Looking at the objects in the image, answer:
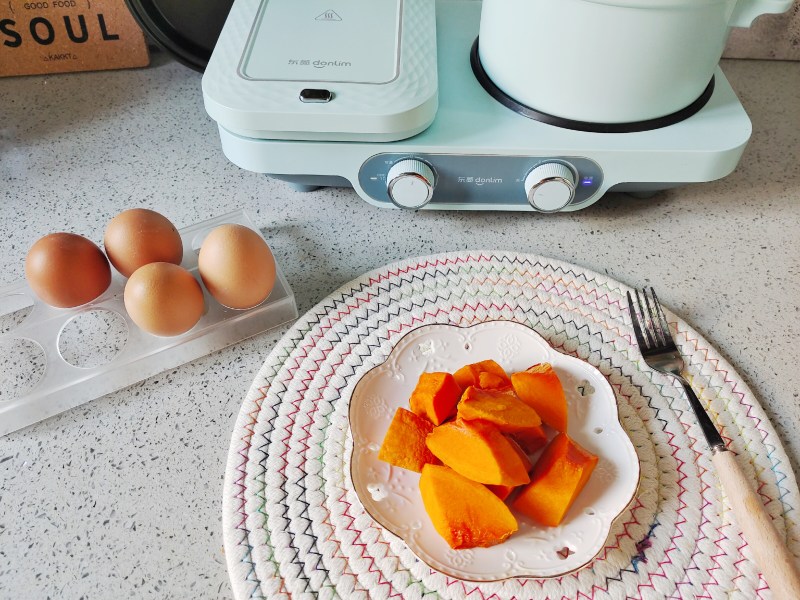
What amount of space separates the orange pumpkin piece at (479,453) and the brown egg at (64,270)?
14.2 inches

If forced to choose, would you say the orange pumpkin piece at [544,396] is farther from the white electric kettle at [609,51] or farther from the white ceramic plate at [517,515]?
the white electric kettle at [609,51]

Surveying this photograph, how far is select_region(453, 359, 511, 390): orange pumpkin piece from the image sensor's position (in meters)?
0.52

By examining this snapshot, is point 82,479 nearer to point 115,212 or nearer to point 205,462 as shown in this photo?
point 205,462

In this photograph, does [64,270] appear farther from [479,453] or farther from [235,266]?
[479,453]

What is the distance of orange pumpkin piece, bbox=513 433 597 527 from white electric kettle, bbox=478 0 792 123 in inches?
13.7

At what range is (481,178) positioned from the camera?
66 cm

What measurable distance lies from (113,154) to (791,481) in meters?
0.82

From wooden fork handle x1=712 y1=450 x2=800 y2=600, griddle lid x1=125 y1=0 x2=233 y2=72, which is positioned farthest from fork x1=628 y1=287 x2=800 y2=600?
griddle lid x1=125 y1=0 x2=233 y2=72

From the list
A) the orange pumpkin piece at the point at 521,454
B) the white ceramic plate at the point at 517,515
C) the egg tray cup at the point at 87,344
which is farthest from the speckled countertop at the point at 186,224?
the orange pumpkin piece at the point at 521,454

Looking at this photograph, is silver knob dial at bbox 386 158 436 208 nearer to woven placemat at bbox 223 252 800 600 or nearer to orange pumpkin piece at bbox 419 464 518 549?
woven placemat at bbox 223 252 800 600

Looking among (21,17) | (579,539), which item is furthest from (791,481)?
(21,17)

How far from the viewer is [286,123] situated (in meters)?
0.60

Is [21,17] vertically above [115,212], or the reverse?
[21,17]

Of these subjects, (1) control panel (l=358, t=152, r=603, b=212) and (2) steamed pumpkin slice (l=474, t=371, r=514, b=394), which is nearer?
(2) steamed pumpkin slice (l=474, t=371, r=514, b=394)
